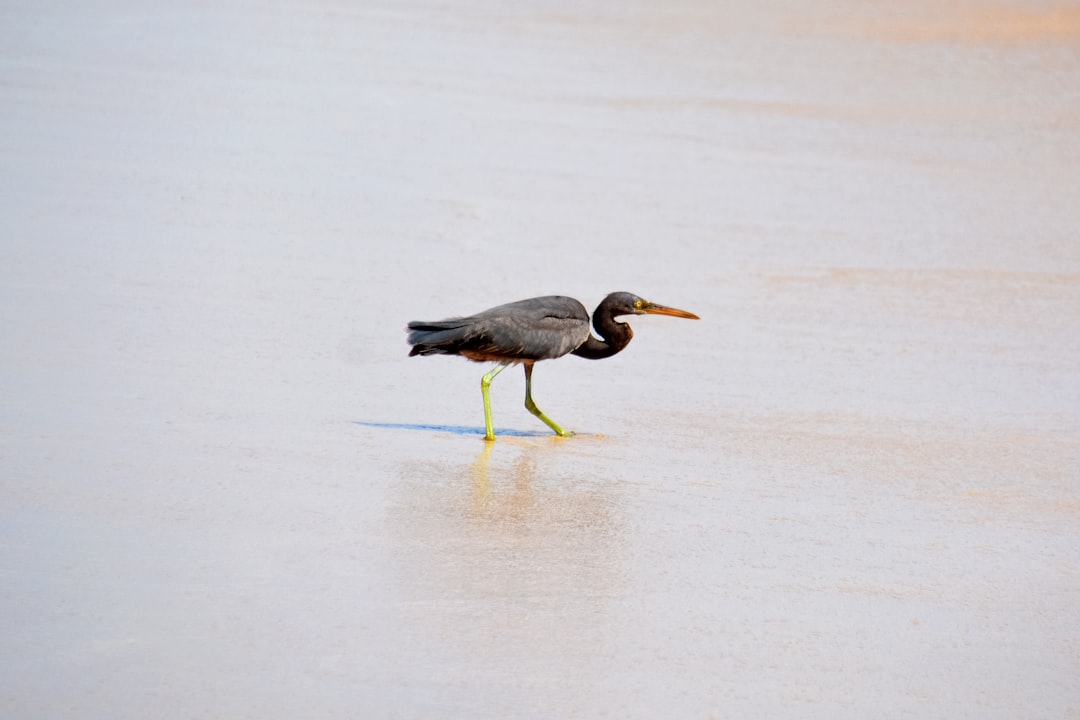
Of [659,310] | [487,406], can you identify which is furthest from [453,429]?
[659,310]

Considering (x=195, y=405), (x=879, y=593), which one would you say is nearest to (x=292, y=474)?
(x=195, y=405)

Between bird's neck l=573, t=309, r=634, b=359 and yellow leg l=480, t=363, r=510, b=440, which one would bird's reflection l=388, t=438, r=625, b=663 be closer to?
yellow leg l=480, t=363, r=510, b=440

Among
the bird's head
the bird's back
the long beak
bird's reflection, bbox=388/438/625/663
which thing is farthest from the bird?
bird's reflection, bbox=388/438/625/663

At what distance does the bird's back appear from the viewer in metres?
8.16

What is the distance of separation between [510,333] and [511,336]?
15 mm

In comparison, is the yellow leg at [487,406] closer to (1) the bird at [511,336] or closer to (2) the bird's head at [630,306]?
(1) the bird at [511,336]

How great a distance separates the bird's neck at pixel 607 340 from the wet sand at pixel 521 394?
0.81 ft

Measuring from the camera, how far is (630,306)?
9.02m

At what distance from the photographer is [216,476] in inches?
269

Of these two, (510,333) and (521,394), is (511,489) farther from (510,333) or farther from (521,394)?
(521,394)

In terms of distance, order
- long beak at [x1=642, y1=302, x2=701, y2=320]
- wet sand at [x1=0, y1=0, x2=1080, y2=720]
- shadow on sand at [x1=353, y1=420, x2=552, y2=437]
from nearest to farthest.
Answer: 1. wet sand at [x1=0, y1=0, x2=1080, y2=720]
2. shadow on sand at [x1=353, y1=420, x2=552, y2=437]
3. long beak at [x1=642, y1=302, x2=701, y2=320]

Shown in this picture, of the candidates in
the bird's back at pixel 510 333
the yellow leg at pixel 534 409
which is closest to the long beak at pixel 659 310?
the bird's back at pixel 510 333

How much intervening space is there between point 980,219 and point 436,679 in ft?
29.7

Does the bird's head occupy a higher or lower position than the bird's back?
higher
